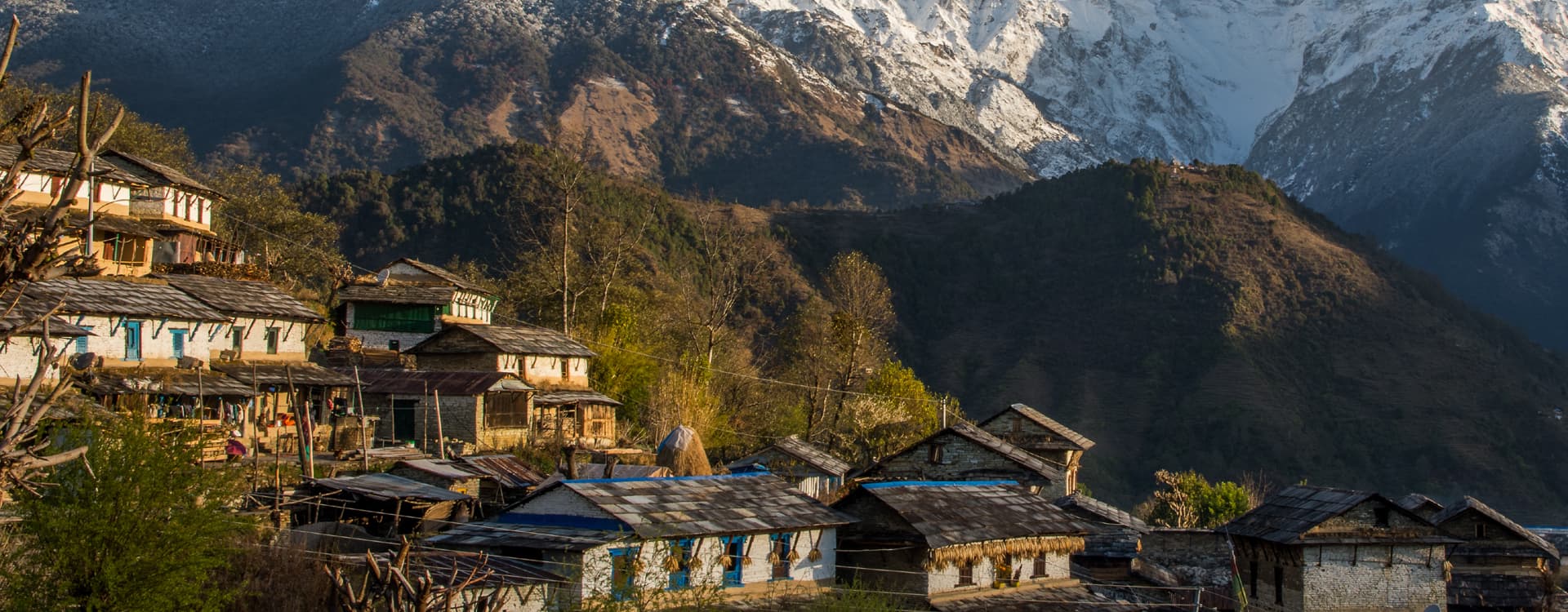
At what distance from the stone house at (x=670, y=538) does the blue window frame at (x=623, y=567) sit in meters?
0.02

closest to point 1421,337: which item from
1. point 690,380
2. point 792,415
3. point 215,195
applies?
point 792,415

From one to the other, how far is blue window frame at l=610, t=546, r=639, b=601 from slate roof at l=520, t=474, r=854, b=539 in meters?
0.44

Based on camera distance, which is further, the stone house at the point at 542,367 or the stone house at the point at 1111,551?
the stone house at the point at 542,367

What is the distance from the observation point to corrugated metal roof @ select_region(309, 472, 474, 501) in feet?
108

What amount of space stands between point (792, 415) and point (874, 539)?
3354 cm

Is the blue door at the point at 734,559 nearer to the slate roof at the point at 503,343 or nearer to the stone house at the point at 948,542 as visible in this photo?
the stone house at the point at 948,542

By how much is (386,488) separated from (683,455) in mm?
11346

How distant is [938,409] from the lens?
238ft

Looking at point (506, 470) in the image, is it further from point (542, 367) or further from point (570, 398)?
point (542, 367)

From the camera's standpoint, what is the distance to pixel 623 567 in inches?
1087

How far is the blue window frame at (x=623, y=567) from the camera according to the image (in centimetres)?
2709

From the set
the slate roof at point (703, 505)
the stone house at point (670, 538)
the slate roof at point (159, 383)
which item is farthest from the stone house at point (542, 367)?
the stone house at point (670, 538)

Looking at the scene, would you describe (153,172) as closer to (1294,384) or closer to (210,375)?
(210,375)

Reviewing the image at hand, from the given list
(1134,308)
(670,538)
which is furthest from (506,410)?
(1134,308)
